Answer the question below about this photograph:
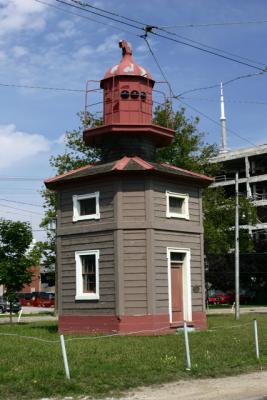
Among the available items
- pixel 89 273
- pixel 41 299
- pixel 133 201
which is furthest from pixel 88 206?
pixel 41 299

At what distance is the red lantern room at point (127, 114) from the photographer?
23109 millimetres

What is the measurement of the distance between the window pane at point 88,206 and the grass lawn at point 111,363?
5586mm

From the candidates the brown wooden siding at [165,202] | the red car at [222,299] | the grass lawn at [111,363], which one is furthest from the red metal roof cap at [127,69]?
the red car at [222,299]

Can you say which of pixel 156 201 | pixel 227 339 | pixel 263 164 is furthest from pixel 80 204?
pixel 263 164

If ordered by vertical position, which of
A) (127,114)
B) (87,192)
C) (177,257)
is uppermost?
(127,114)

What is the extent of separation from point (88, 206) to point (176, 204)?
334cm

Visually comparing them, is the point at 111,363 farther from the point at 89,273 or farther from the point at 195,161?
the point at 195,161

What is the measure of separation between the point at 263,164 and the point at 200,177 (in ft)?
200

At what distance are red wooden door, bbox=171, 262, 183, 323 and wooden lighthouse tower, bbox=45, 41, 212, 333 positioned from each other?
37 millimetres

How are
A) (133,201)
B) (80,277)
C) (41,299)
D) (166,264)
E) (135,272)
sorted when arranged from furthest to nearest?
(41,299) < (80,277) < (166,264) < (133,201) < (135,272)

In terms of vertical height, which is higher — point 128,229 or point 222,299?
point 128,229

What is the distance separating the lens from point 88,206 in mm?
22891

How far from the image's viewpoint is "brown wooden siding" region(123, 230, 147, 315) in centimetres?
2128

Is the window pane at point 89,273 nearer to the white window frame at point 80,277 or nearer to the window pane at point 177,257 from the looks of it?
the white window frame at point 80,277
